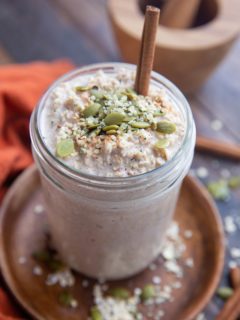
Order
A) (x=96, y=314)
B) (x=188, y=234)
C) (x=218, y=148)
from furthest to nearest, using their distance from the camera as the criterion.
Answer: (x=218, y=148) < (x=188, y=234) < (x=96, y=314)

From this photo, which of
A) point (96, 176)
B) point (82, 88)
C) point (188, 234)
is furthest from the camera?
point (188, 234)

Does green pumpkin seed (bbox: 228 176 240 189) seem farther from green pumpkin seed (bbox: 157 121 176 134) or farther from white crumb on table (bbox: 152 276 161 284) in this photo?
green pumpkin seed (bbox: 157 121 176 134)

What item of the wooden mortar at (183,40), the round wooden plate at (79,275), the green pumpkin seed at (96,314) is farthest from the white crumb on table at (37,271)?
the wooden mortar at (183,40)

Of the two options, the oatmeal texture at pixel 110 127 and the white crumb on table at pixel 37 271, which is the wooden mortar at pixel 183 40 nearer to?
the oatmeal texture at pixel 110 127

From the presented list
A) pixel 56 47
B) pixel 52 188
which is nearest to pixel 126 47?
pixel 56 47

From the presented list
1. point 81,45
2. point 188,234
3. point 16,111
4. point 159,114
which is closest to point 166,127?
point 159,114

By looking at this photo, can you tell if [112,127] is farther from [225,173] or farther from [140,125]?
[225,173]

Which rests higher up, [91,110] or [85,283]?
[91,110]
